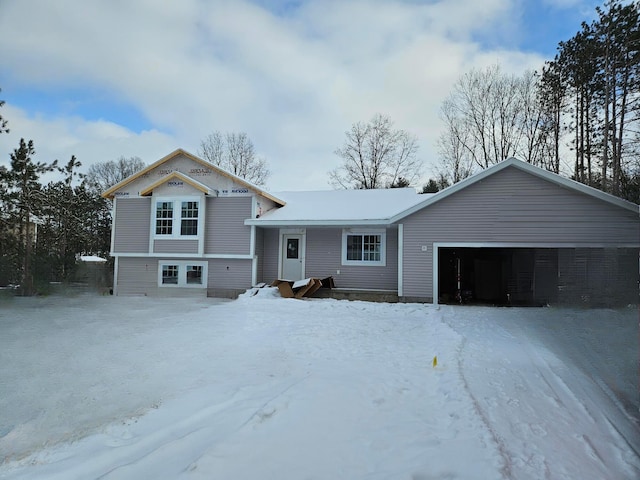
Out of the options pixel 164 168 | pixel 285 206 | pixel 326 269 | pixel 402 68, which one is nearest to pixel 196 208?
pixel 164 168

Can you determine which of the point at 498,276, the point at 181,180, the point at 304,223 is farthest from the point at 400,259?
the point at 181,180

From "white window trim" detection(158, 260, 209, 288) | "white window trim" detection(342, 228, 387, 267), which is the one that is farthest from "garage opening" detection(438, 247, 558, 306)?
"white window trim" detection(158, 260, 209, 288)

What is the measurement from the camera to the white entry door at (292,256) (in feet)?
47.7

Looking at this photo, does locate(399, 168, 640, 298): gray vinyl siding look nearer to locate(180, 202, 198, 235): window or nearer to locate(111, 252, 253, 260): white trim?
locate(111, 252, 253, 260): white trim

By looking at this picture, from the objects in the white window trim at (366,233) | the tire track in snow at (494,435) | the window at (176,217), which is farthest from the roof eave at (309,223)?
the tire track in snow at (494,435)

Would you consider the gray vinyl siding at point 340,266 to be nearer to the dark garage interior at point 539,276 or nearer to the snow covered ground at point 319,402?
the dark garage interior at point 539,276

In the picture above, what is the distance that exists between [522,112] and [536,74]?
2245 millimetres

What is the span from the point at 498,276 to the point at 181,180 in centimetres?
1281

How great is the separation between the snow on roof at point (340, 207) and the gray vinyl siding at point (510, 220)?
141cm

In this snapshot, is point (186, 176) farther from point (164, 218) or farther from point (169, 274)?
point (169, 274)

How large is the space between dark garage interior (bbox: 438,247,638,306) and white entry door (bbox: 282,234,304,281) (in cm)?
531

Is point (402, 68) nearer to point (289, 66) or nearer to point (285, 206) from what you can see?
point (289, 66)

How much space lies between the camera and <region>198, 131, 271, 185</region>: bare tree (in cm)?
3334

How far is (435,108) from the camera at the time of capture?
25.8 m
